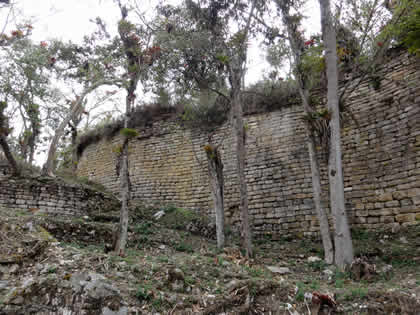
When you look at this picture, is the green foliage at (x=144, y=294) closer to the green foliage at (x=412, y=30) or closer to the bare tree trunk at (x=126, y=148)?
the bare tree trunk at (x=126, y=148)

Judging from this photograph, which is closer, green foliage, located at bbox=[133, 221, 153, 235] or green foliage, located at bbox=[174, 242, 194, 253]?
green foliage, located at bbox=[174, 242, 194, 253]

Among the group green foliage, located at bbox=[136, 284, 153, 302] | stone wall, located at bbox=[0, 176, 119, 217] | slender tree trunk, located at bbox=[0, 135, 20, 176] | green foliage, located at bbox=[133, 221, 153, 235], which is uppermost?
slender tree trunk, located at bbox=[0, 135, 20, 176]

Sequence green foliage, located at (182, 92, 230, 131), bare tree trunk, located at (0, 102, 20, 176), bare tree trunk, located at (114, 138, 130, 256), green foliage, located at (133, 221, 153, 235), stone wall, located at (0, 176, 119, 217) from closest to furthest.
→ bare tree trunk, located at (114, 138, 130, 256)
green foliage, located at (133, 221, 153, 235)
stone wall, located at (0, 176, 119, 217)
bare tree trunk, located at (0, 102, 20, 176)
green foliage, located at (182, 92, 230, 131)

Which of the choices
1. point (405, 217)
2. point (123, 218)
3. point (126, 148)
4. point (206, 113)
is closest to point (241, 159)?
point (126, 148)

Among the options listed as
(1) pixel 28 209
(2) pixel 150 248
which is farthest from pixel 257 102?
(1) pixel 28 209

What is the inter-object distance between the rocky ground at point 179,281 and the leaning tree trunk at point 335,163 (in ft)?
1.20

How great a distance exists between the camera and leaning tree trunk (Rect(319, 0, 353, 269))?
17.9ft

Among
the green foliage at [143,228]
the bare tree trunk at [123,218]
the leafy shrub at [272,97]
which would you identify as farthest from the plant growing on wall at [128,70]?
the leafy shrub at [272,97]

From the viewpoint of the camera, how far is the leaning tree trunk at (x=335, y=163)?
544cm

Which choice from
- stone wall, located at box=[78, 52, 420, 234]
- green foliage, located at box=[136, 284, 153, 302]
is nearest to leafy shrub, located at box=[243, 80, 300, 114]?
stone wall, located at box=[78, 52, 420, 234]

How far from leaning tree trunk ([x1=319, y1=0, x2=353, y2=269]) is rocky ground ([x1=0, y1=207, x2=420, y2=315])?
364 millimetres

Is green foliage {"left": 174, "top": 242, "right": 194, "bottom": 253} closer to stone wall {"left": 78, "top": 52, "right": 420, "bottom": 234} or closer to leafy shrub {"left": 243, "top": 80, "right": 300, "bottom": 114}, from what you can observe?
stone wall {"left": 78, "top": 52, "right": 420, "bottom": 234}

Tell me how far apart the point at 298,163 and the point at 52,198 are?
678 centimetres

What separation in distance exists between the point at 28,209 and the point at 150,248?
3747mm
